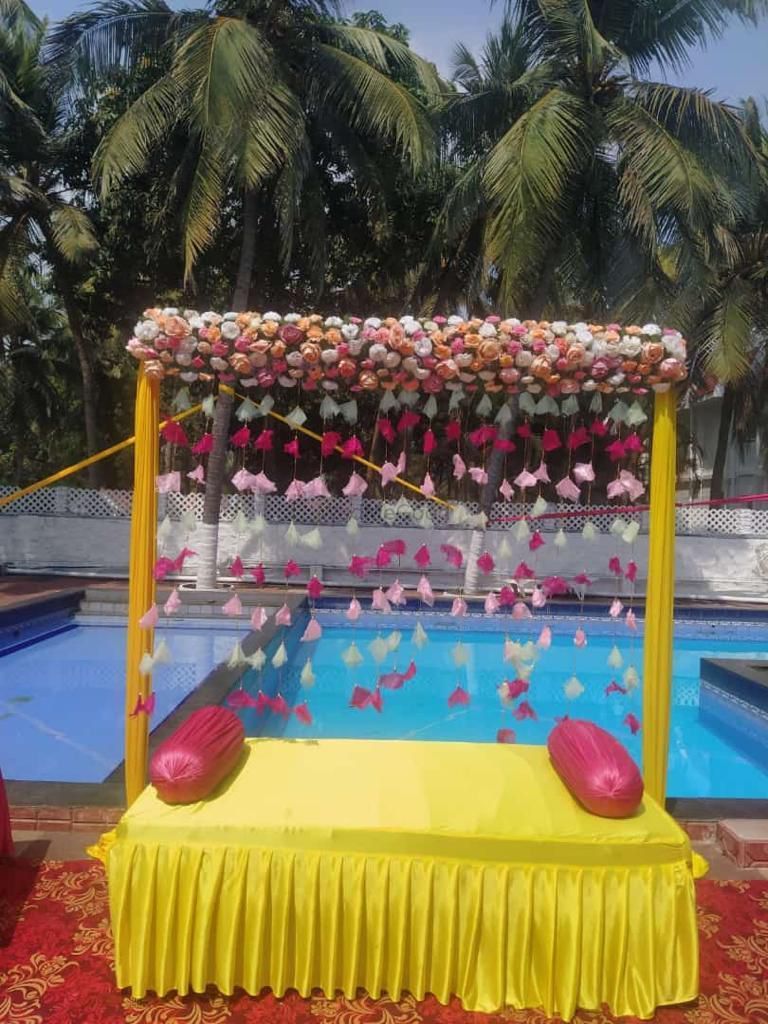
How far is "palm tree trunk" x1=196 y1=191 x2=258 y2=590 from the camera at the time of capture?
968cm

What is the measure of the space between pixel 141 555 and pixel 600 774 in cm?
196

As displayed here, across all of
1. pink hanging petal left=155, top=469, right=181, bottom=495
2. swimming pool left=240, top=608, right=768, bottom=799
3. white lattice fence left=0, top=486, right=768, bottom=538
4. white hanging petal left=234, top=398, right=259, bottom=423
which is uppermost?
white hanging petal left=234, top=398, right=259, bottom=423

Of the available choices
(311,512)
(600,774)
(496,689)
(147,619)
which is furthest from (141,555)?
(311,512)

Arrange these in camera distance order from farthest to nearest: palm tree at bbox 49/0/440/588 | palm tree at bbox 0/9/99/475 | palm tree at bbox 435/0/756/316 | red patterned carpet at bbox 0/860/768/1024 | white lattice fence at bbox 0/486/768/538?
white lattice fence at bbox 0/486/768/538, palm tree at bbox 0/9/99/475, palm tree at bbox 435/0/756/316, palm tree at bbox 49/0/440/588, red patterned carpet at bbox 0/860/768/1024

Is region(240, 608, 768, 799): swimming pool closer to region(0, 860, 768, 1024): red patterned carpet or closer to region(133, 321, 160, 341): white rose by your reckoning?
region(0, 860, 768, 1024): red patterned carpet

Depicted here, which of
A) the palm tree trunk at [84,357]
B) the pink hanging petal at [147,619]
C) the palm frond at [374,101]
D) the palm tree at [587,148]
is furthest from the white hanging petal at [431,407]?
the palm tree trunk at [84,357]

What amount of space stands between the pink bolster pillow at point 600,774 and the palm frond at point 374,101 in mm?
8004

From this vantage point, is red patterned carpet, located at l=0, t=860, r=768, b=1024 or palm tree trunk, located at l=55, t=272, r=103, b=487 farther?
palm tree trunk, located at l=55, t=272, r=103, b=487

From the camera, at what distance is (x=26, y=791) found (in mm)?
3236

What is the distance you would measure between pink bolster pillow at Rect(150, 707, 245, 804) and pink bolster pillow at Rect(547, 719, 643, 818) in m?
1.13

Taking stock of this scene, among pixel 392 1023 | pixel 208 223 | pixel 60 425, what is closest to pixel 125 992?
pixel 392 1023

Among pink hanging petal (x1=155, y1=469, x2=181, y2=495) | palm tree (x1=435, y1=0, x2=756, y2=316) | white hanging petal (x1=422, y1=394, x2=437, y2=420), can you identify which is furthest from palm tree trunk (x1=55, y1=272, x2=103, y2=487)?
white hanging petal (x1=422, y1=394, x2=437, y2=420)

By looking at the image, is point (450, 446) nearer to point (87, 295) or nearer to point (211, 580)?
point (211, 580)

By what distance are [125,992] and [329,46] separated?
10421 mm
